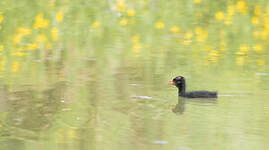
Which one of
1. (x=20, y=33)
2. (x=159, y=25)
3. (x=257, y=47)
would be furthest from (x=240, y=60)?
(x=20, y=33)

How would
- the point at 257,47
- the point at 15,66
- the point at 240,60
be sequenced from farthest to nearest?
the point at 257,47 → the point at 240,60 → the point at 15,66

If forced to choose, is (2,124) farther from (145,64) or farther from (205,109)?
(145,64)

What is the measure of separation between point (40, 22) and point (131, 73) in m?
4.82

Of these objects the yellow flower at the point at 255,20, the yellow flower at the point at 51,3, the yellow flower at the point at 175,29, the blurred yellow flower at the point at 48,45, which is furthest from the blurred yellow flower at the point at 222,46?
the yellow flower at the point at 51,3

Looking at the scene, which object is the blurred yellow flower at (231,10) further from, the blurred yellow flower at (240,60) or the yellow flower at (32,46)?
the yellow flower at (32,46)

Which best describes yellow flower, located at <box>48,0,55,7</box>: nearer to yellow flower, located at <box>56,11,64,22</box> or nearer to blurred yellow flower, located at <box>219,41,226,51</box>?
yellow flower, located at <box>56,11,64,22</box>

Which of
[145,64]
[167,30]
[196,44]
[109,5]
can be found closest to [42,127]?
[145,64]

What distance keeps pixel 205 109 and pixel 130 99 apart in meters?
1.16

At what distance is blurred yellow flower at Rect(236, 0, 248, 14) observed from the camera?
1668 cm

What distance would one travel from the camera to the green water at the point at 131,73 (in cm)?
813

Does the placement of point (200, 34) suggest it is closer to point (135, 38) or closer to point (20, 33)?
point (135, 38)

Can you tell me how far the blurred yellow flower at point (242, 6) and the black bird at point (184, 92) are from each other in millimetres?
6464

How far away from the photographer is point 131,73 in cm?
1159

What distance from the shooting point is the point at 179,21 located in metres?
16.0
